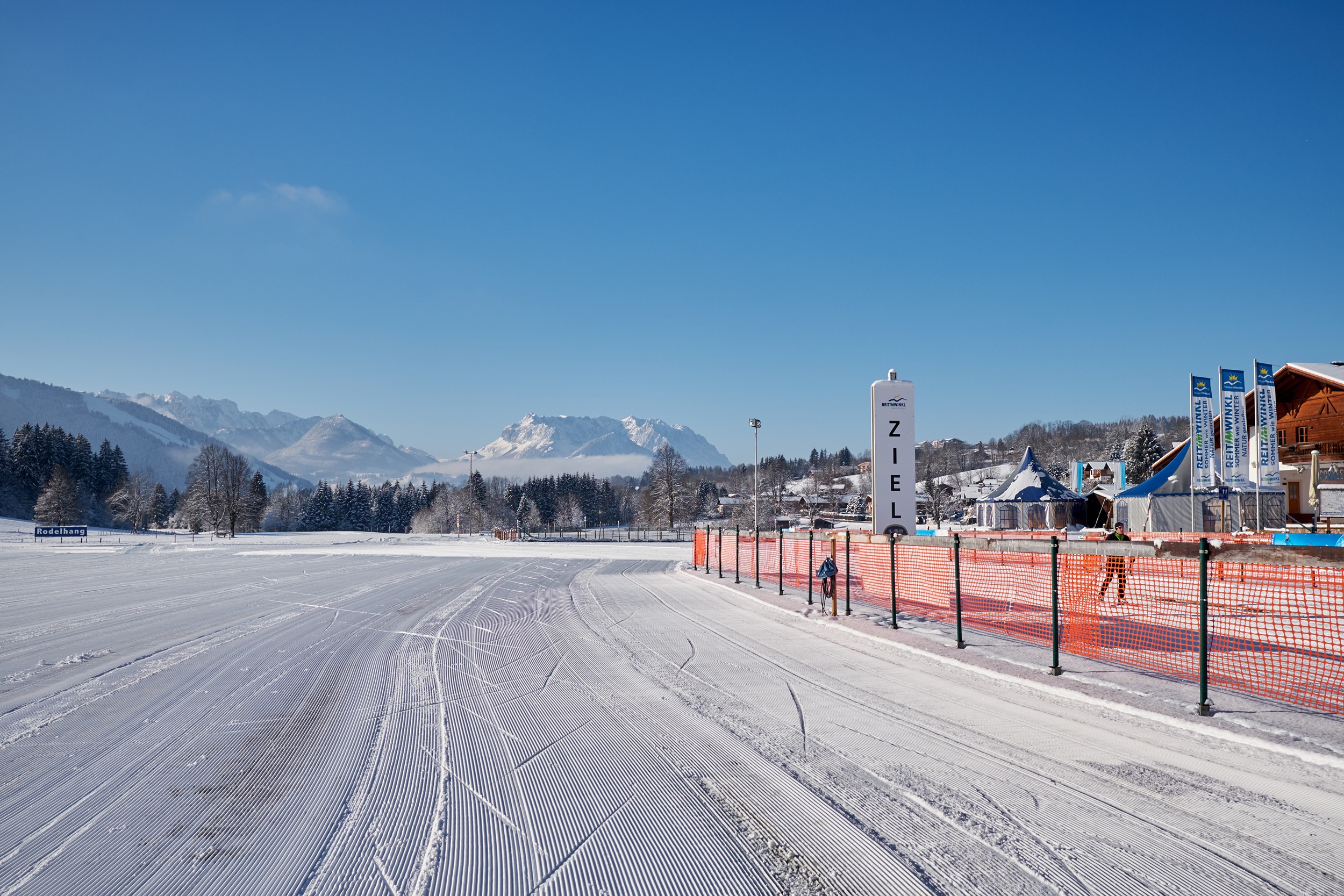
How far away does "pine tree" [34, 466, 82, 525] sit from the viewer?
288 feet

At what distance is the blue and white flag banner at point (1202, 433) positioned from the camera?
28.0 m

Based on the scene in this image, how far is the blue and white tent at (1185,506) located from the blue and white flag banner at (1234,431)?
2323 mm

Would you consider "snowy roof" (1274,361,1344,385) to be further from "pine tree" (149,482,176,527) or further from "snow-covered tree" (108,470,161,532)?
"pine tree" (149,482,176,527)

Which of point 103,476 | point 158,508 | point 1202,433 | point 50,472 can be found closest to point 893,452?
point 1202,433

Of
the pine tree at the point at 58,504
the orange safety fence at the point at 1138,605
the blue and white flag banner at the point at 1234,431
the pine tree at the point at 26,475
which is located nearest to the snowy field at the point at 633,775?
the orange safety fence at the point at 1138,605

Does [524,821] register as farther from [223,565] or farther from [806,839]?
[223,565]

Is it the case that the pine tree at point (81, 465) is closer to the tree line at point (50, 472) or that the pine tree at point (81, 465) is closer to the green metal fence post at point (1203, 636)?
the tree line at point (50, 472)

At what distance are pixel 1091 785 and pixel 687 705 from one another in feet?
11.4

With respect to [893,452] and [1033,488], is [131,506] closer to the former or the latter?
[1033,488]

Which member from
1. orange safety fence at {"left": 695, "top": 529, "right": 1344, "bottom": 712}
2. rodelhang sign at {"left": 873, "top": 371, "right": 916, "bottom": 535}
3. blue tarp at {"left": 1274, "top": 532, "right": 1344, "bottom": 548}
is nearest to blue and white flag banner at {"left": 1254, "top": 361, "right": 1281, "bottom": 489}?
blue tarp at {"left": 1274, "top": 532, "right": 1344, "bottom": 548}

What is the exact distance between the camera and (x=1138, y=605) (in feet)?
43.1

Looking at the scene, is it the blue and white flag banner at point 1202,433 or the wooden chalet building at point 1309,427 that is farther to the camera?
the wooden chalet building at point 1309,427

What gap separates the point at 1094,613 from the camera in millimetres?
10859

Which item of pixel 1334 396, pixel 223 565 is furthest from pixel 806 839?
pixel 1334 396
